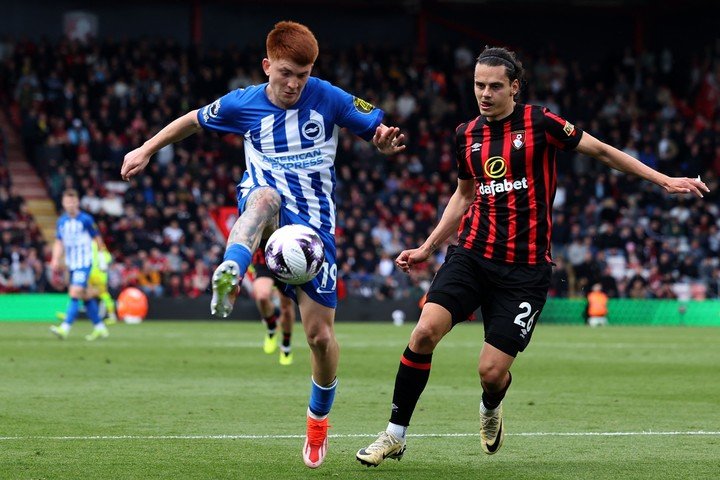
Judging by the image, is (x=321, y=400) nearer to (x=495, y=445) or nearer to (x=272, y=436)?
(x=495, y=445)

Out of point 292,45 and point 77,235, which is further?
point 77,235

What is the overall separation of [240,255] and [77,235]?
42.6 feet

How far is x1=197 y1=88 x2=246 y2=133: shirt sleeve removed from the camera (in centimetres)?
732

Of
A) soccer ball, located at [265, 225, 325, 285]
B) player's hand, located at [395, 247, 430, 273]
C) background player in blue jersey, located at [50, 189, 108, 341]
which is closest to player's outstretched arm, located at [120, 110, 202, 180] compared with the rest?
soccer ball, located at [265, 225, 325, 285]

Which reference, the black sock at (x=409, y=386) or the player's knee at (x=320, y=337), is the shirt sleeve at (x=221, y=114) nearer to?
the player's knee at (x=320, y=337)

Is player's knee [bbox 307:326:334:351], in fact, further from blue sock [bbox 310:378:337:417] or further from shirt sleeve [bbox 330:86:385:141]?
shirt sleeve [bbox 330:86:385:141]

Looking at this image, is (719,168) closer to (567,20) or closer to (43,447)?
(567,20)

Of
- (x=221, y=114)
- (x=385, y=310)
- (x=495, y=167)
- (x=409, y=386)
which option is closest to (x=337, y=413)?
(x=409, y=386)

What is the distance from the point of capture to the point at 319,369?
24.3 feet

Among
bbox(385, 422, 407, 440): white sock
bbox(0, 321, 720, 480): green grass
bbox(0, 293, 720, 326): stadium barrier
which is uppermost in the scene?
bbox(385, 422, 407, 440): white sock

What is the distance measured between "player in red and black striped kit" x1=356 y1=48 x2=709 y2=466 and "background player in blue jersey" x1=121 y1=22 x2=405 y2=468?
54 centimetres

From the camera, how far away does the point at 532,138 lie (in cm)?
748

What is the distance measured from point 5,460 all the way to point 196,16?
32037 mm

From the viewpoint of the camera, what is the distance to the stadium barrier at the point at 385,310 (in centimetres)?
2738
